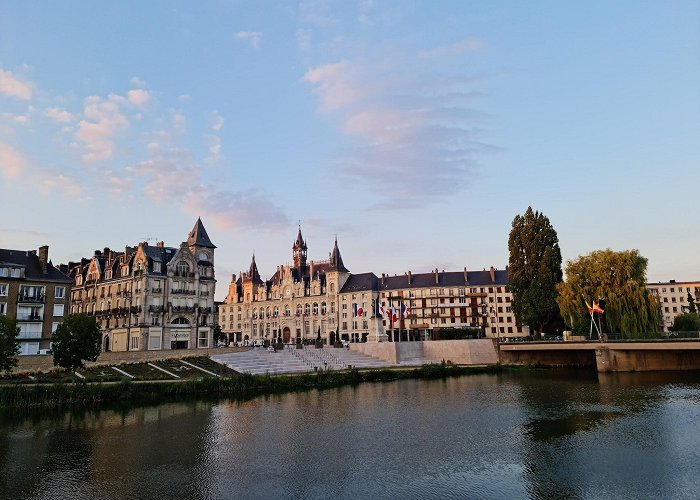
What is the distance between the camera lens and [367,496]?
768 inches

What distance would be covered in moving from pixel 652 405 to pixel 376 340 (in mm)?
45748

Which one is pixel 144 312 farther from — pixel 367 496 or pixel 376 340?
pixel 367 496

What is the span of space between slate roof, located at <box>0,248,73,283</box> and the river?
32.1 metres

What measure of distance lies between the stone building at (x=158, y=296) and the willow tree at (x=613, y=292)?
52923mm

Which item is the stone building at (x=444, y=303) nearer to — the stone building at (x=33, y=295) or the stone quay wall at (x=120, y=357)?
the stone quay wall at (x=120, y=357)

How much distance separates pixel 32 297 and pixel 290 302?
202 feet

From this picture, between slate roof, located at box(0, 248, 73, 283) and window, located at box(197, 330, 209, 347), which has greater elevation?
slate roof, located at box(0, 248, 73, 283)

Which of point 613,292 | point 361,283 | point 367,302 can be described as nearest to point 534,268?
point 613,292

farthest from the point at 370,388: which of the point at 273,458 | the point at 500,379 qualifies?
the point at 273,458

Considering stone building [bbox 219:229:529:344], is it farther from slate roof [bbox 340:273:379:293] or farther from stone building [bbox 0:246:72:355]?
stone building [bbox 0:246:72:355]

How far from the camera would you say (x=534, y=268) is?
73.5 m

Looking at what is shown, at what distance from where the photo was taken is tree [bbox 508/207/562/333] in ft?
235

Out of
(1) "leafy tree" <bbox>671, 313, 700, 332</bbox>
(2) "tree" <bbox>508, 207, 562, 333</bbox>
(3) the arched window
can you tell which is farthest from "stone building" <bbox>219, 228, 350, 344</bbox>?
(1) "leafy tree" <bbox>671, 313, 700, 332</bbox>

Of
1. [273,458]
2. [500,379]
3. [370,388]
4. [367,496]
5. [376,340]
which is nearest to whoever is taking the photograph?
[367,496]
